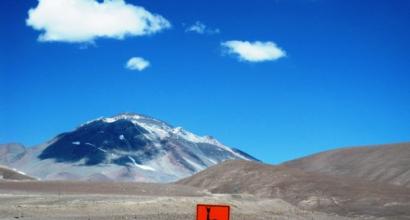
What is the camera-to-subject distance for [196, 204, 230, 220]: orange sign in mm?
14742

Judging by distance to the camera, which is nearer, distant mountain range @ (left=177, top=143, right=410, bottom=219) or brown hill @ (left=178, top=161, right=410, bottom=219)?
brown hill @ (left=178, top=161, right=410, bottom=219)

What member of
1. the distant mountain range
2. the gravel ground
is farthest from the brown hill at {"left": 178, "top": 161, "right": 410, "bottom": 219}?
the gravel ground

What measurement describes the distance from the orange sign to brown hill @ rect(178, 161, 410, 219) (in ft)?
217

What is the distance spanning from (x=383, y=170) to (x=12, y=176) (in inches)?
3972

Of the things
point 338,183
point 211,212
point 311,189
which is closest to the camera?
point 211,212

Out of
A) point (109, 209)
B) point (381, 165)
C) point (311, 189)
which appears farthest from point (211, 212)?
point (381, 165)

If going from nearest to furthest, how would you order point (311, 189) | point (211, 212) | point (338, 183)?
point (211, 212) → point (311, 189) → point (338, 183)

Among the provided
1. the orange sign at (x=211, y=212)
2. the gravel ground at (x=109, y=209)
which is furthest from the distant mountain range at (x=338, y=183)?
the orange sign at (x=211, y=212)

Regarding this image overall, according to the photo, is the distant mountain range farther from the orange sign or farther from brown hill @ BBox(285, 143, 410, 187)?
the orange sign

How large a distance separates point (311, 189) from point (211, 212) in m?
92.3

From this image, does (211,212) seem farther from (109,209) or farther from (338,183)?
(338,183)

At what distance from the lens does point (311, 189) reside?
105 metres

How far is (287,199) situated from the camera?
103 metres

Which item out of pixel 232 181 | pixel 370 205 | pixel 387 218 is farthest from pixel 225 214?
pixel 232 181
